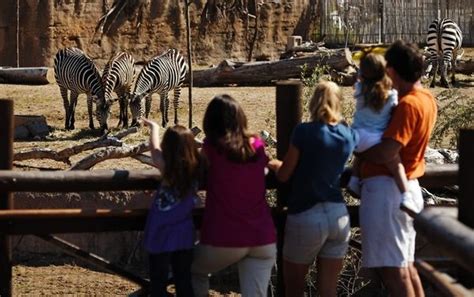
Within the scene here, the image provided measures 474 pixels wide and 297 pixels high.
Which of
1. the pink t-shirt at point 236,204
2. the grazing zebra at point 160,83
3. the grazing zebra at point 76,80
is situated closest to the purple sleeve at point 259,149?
the pink t-shirt at point 236,204

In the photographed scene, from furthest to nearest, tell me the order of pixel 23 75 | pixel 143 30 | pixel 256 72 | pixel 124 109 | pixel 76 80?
pixel 143 30
pixel 256 72
pixel 23 75
pixel 76 80
pixel 124 109

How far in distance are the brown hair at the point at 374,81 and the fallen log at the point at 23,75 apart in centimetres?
1806

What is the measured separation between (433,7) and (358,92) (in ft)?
84.0

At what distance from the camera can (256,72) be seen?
2348 centimetres

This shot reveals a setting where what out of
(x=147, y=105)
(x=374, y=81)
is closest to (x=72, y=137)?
(x=147, y=105)

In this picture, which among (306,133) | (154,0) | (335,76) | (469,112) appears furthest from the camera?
(154,0)

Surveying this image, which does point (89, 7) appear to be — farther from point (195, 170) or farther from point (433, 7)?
point (195, 170)

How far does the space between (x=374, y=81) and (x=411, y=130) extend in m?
0.32

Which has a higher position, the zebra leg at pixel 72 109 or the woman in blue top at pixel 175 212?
the woman in blue top at pixel 175 212

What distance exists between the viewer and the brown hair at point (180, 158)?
229 inches

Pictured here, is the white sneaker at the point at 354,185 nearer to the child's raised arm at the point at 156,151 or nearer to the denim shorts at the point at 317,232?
the denim shorts at the point at 317,232

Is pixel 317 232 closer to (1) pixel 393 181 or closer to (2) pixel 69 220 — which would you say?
(1) pixel 393 181

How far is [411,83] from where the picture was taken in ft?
19.5

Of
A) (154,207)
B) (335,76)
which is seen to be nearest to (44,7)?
(335,76)
